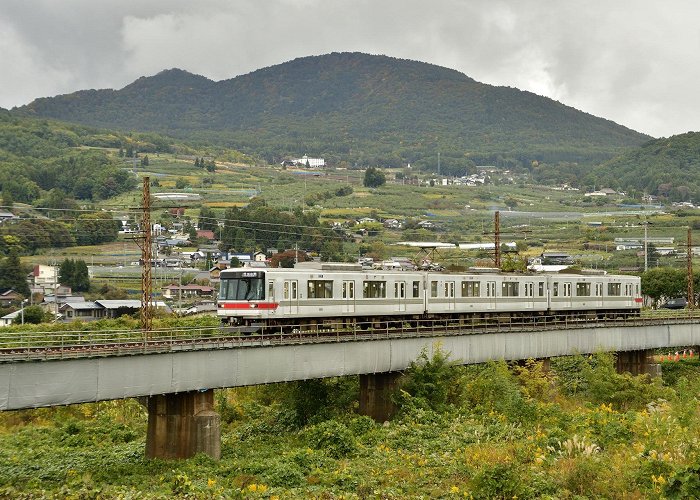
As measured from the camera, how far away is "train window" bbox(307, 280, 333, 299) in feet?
144

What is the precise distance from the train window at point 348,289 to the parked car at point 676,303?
7585cm

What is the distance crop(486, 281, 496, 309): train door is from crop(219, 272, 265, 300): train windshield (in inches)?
736

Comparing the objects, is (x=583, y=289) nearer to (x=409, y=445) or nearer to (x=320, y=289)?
(x=320, y=289)

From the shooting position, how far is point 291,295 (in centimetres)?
4266

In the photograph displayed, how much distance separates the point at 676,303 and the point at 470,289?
6745 centimetres

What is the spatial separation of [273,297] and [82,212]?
12749 cm

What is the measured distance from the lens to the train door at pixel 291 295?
4234 cm

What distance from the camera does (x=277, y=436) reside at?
140ft

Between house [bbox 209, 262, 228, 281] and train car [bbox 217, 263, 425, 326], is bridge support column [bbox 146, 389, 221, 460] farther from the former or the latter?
house [bbox 209, 262, 228, 281]

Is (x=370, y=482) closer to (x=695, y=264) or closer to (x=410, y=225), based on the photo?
(x=695, y=264)

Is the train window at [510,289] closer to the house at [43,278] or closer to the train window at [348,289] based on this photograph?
the train window at [348,289]

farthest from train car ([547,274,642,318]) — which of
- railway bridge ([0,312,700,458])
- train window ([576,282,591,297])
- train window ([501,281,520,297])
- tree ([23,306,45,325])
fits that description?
tree ([23,306,45,325])

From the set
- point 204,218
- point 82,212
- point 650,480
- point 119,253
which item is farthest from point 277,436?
point 82,212

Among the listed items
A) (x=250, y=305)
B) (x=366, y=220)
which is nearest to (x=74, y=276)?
(x=250, y=305)
